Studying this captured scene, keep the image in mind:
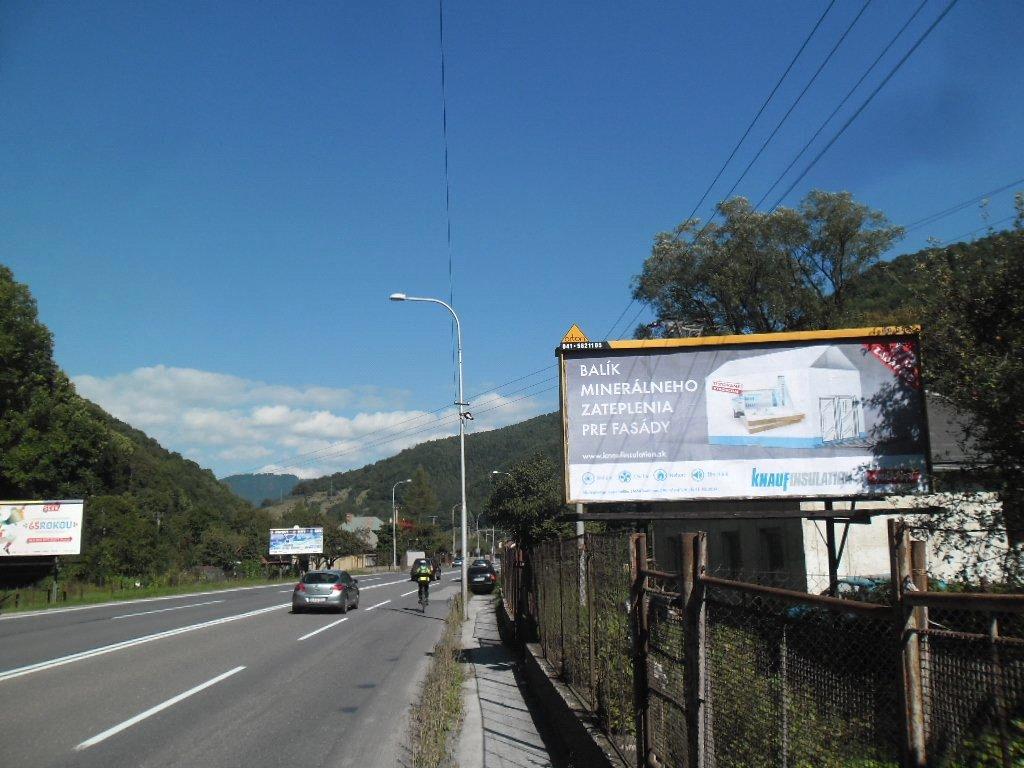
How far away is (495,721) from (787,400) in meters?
5.90

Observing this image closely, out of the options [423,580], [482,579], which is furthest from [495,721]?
[482,579]

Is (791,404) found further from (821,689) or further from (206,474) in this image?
(206,474)

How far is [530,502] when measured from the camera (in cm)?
3709

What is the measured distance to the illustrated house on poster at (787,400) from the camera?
1176 cm

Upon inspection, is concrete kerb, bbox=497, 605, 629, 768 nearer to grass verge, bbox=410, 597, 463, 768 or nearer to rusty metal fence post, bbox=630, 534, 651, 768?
rusty metal fence post, bbox=630, 534, 651, 768

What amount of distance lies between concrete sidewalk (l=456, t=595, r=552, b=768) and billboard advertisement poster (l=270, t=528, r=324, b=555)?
2748 inches

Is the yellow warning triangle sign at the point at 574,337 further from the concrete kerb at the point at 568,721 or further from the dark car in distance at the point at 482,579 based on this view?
the dark car in distance at the point at 482,579

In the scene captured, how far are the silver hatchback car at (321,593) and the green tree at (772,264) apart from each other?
16.8 meters

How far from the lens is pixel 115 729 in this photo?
28.1 feet

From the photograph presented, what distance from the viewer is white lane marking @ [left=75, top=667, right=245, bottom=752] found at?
8.02 metres

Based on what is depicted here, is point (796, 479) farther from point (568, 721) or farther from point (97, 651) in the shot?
point (97, 651)

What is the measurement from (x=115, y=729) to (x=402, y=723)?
2970mm

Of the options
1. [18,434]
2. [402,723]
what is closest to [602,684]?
[402,723]

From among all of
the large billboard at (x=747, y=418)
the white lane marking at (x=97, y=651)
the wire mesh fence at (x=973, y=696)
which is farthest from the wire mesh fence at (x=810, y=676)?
the white lane marking at (x=97, y=651)
